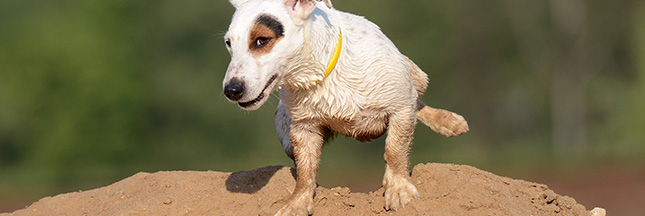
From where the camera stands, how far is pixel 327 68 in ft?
22.0

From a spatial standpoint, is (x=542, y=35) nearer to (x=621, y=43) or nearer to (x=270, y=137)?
(x=621, y=43)

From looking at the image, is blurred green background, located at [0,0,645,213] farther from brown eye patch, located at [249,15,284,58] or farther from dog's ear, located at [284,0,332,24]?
brown eye patch, located at [249,15,284,58]

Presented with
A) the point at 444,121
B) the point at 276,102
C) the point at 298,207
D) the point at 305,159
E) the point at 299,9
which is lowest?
the point at 298,207

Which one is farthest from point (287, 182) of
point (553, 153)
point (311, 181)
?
point (553, 153)

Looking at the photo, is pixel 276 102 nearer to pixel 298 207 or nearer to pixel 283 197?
pixel 283 197

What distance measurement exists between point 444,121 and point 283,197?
1990 millimetres

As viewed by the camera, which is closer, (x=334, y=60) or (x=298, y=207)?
(x=334, y=60)

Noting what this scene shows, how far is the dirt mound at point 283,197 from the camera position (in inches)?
275

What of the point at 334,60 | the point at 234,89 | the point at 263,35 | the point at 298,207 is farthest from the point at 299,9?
the point at 298,207

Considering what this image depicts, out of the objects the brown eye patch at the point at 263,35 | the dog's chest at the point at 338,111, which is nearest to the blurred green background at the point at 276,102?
the dog's chest at the point at 338,111

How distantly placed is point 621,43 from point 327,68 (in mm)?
24655

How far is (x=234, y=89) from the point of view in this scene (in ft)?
19.2

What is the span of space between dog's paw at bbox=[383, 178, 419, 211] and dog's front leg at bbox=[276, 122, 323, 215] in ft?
2.28

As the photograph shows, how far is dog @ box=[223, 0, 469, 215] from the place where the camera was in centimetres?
609
